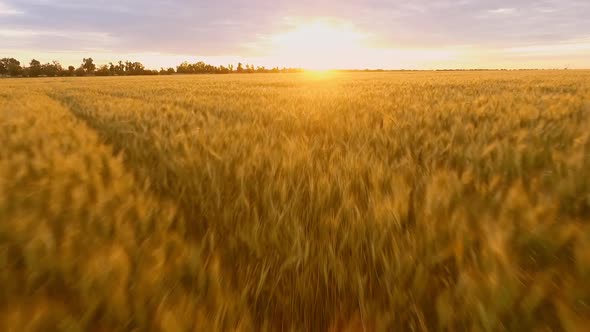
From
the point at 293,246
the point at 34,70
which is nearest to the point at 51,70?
the point at 34,70

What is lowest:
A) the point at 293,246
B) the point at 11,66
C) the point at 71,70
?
the point at 293,246

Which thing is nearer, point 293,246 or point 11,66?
point 293,246

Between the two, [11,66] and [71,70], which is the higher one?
[11,66]

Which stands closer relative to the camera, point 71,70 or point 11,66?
point 71,70

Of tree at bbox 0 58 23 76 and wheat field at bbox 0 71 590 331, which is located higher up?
tree at bbox 0 58 23 76

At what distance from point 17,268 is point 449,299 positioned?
99 cm

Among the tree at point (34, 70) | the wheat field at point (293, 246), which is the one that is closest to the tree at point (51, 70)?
the tree at point (34, 70)

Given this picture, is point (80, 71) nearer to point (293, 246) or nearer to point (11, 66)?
point (11, 66)

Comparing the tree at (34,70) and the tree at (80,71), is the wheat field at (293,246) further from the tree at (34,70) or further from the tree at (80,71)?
the tree at (34,70)

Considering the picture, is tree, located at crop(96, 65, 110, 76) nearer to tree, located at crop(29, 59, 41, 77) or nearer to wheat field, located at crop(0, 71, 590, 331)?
tree, located at crop(29, 59, 41, 77)

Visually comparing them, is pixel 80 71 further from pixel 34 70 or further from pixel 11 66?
pixel 11 66

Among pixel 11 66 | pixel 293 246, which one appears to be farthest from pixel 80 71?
pixel 293 246

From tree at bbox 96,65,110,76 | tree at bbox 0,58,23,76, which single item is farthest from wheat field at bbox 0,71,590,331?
tree at bbox 0,58,23,76

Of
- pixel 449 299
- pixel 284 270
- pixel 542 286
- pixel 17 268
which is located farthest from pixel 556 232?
pixel 17 268
